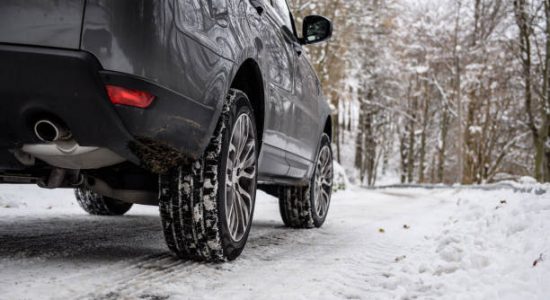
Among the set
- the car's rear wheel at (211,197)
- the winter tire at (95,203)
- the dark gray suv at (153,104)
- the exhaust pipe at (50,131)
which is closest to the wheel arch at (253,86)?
the dark gray suv at (153,104)

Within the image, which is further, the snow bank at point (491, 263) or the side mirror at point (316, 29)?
the side mirror at point (316, 29)

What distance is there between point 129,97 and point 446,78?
98.6 feet

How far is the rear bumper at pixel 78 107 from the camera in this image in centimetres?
186

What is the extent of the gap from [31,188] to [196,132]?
4723 millimetres

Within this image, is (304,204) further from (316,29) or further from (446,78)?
(446,78)

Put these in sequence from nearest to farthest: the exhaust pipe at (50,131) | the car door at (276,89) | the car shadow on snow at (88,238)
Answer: the exhaust pipe at (50,131), the car shadow on snow at (88,238), the car door at (276,89)

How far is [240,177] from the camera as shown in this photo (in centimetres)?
294

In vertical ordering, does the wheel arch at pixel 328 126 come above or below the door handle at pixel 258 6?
below

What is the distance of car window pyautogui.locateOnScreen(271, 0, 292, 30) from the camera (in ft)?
12.2

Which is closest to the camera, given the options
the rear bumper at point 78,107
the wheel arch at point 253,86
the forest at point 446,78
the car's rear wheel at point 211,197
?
the rear bumper at point 78,107

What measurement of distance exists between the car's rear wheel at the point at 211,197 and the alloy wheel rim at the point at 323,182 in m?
2.16

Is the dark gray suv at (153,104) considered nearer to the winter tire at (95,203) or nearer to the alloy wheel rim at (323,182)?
the alloy wheel rim at (323,182)

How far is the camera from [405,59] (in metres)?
29.2

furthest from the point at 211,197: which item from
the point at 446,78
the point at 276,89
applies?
the point at 446,78
